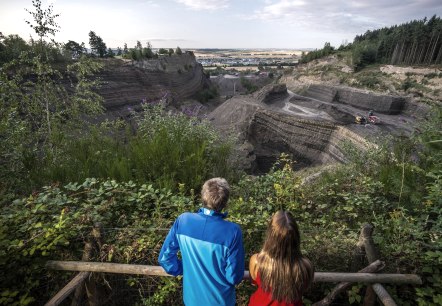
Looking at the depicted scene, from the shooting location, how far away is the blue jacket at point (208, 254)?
72.7 inches

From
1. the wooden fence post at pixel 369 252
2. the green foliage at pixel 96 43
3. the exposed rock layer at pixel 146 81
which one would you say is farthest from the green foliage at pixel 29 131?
the green foliage at pixel 96 43

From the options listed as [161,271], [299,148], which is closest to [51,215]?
[161,271]

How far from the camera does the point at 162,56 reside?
39.7 metres

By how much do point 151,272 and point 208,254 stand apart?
880 mm

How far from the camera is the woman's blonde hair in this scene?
1.71 meters

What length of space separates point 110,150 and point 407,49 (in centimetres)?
4904

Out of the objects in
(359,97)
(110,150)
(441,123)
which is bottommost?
(359,97)

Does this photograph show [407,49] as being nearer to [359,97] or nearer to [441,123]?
[359,97]

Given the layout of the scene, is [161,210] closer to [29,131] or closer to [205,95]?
[29,131]

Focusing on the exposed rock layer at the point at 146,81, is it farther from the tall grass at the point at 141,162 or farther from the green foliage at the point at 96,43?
the tall grass at the point at 141,162

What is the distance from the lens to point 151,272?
2.45 meters

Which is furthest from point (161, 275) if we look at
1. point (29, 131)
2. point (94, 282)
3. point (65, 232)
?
point (29, 131)

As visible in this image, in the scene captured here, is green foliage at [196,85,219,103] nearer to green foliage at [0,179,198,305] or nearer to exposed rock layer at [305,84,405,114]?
exposed rock layer at [305,84,405,114]

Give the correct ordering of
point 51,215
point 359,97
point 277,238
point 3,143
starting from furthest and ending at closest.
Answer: point 359,97, point 3,143, point 51,215, point 277,238
